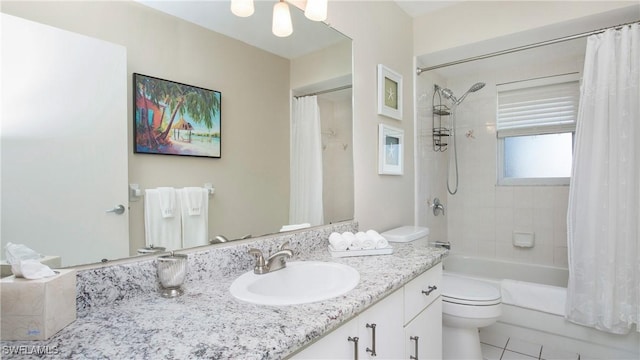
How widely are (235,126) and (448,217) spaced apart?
2709 mm

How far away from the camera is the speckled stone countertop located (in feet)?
2.05

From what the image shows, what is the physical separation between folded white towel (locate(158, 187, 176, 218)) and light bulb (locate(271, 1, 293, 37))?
84 cm

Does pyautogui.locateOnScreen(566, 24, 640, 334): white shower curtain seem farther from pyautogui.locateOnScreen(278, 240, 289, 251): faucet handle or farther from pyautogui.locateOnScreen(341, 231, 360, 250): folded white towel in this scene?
pyautogui.locateOnScreen(278, 240, 289, 251): faucet handle

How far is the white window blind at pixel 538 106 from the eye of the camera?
A: 2787mm

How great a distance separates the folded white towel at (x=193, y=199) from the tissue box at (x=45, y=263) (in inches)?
14.7

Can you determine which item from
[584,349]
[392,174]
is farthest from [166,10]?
[584,349]

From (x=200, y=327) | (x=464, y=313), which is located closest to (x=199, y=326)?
(x=200, y=327)

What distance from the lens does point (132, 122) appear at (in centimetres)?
96

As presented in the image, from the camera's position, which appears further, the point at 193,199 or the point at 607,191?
the point at 607,191

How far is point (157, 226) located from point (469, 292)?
179 cm

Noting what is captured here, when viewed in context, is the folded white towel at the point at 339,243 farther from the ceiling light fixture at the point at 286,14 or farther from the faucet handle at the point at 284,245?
the ceiling light fixture at the point at 286,14

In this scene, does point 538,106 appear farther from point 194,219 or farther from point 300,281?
point 194,219

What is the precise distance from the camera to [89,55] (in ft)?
2.87

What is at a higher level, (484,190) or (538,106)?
(538,106)
